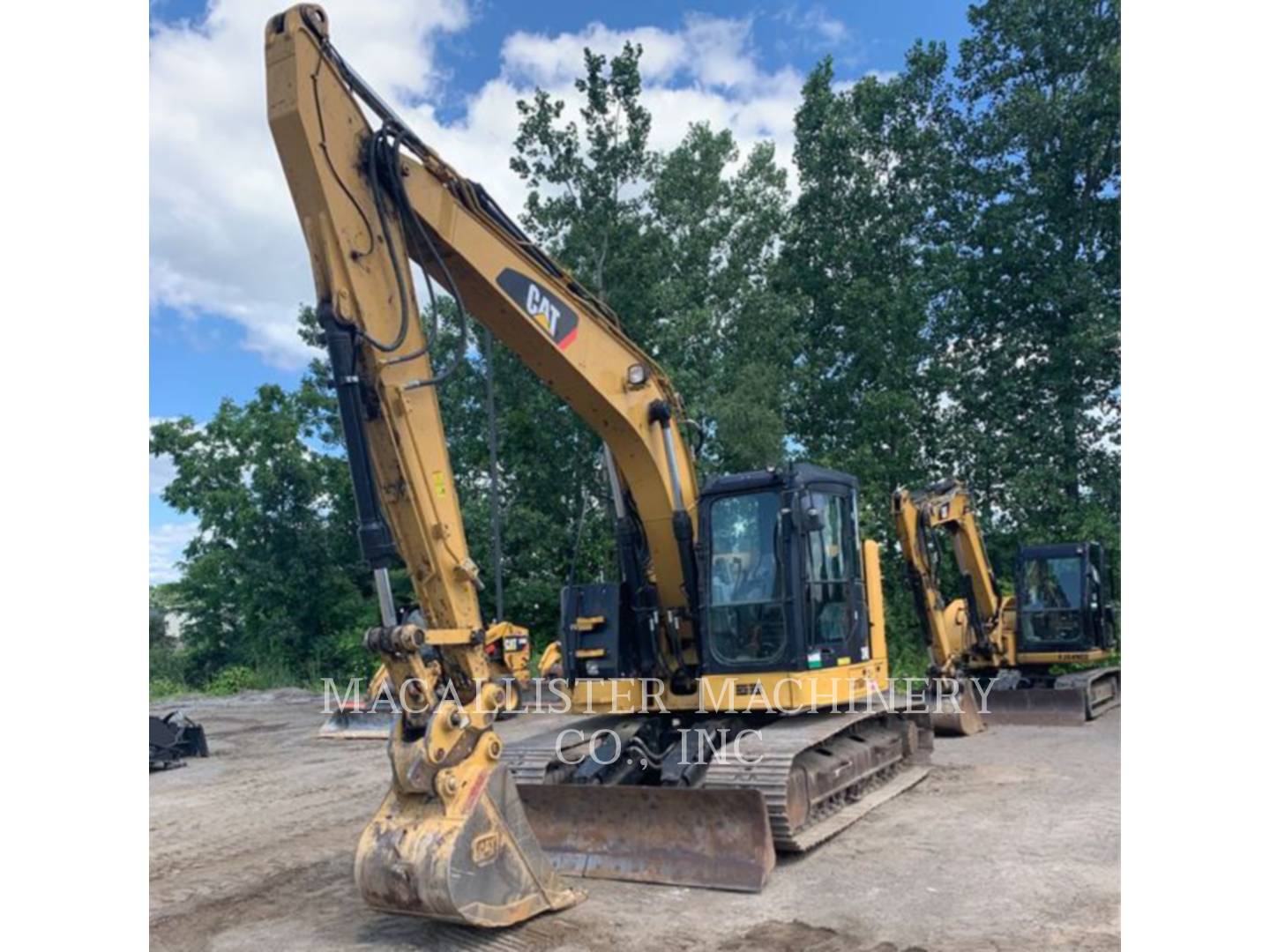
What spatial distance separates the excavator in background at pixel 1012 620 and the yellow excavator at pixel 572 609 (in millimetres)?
3976

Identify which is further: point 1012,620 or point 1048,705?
point 1012,620

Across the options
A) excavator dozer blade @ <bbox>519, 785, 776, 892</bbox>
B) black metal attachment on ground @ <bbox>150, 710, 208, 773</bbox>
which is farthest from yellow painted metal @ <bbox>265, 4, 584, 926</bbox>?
black metal attachment on ground @ <bbox>150, 710, 208, 773</bbox>

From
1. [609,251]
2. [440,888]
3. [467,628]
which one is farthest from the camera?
[609,251]

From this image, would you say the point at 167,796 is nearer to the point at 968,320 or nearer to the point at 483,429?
the point at 483,429

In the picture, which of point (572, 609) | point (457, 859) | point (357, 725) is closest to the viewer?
point (457, 859)

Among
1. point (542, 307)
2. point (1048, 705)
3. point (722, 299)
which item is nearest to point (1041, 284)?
point (722, 299)

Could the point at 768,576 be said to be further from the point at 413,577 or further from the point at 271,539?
the point at 271,539

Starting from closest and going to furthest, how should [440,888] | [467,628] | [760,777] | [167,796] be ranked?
[440,888] → [467,628] → [760,777] → [167,796]

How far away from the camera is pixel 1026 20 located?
22.1m

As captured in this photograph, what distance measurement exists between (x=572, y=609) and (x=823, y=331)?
55.7 ft

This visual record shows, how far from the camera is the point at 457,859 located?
505 centimetres

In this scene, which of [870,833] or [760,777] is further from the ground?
[760,777]

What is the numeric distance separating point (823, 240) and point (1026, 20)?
19.5 ft

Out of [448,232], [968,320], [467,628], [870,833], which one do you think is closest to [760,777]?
[870,833]
